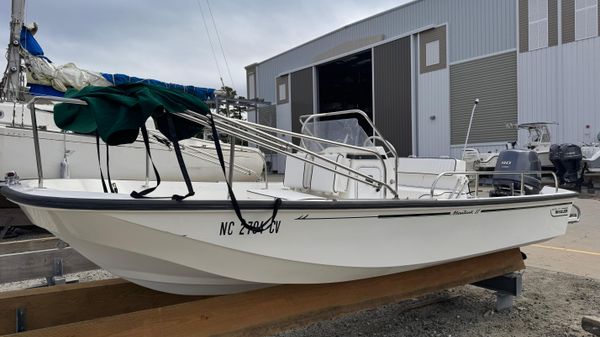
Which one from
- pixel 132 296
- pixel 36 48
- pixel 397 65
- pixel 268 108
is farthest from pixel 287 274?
pixel 268 108

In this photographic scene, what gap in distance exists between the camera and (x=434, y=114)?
18.6 metres

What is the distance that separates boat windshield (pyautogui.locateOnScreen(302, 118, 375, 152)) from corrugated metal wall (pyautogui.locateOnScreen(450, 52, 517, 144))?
1404 centimetres

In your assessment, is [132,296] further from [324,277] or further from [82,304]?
[324,277]

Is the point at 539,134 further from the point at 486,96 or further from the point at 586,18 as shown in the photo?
the point at 586,18

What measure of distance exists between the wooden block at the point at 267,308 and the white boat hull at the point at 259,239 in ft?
0.45

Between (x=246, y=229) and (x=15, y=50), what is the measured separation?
728 cm

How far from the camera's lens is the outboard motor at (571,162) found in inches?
510

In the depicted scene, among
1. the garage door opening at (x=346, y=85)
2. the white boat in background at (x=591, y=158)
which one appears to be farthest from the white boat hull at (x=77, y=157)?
the garage door opening at (x=346, y=85)

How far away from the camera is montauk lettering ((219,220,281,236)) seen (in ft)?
7.84

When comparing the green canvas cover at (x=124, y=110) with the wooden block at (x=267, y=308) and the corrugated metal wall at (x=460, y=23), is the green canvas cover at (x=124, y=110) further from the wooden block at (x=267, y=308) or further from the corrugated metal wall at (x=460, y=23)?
the corrugated metal wall at (x=460, y=23)

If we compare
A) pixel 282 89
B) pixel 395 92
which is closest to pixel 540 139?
pixel 395 92

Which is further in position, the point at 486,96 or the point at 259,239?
the point at 486,96

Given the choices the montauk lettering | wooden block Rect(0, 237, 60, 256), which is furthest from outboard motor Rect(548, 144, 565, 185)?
wooden block Rect(0, 237, 60, 256)

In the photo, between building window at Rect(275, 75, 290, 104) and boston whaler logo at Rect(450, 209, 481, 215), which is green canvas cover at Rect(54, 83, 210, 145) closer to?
boston whaler logo at Rect(450, 209, 481, 215)
